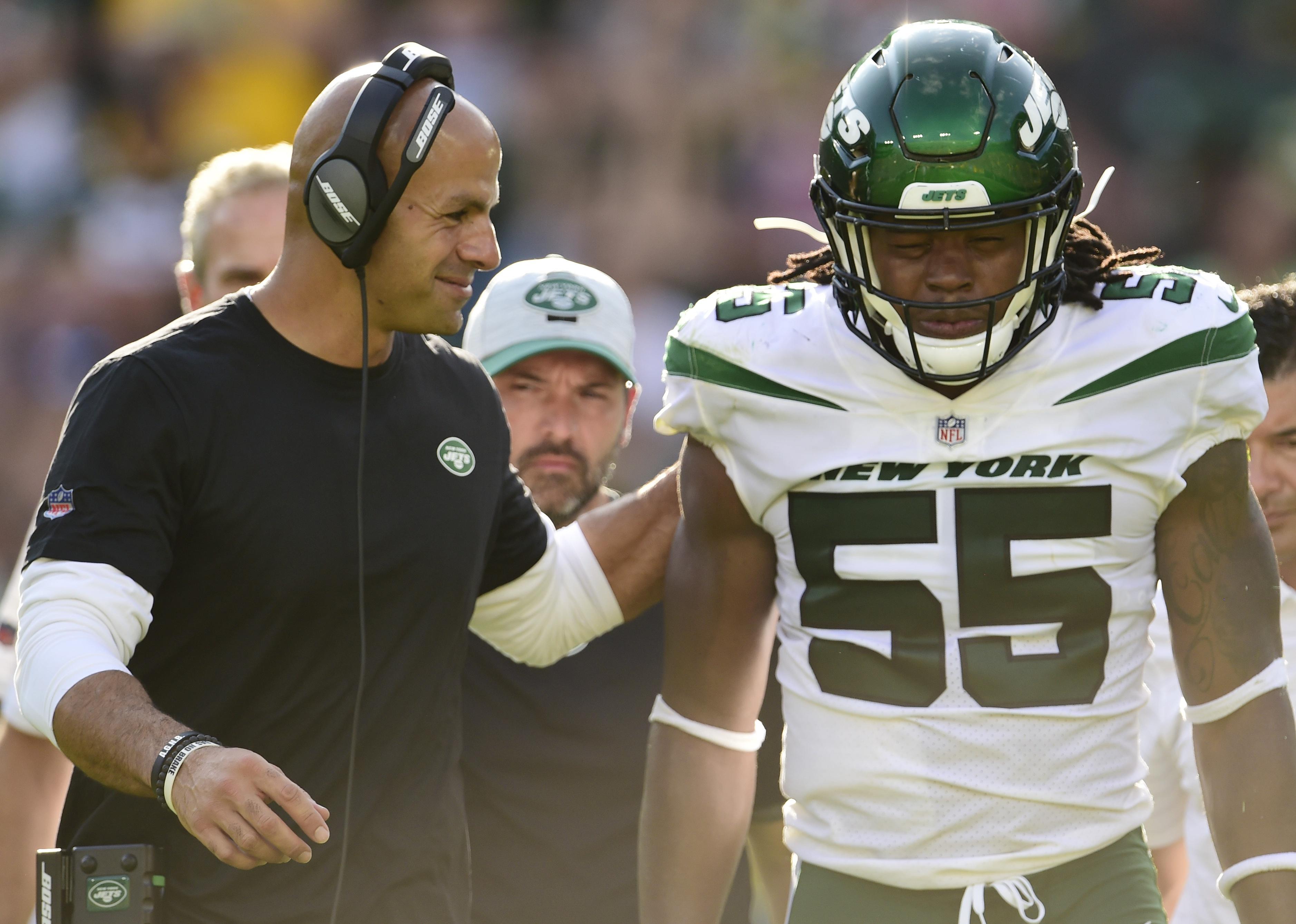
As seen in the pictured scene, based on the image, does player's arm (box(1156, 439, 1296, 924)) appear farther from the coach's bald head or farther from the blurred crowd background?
the blurred crowd background

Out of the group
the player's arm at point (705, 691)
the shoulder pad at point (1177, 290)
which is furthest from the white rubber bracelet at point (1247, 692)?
the player's arm at point (705, 691)

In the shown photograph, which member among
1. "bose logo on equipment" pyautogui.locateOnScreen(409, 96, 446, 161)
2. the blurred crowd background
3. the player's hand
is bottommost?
the player's hand

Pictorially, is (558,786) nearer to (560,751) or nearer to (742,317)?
(560,751)

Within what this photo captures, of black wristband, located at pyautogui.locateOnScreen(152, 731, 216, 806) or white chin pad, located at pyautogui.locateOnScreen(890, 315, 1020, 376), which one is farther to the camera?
white chin pad, located at pyautogui.locateOnScreen(890, 315, 1020, 376)

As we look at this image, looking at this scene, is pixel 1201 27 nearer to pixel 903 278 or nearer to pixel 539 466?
pixel 539 466

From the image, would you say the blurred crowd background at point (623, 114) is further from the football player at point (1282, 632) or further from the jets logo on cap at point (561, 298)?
the football player at point (1282, 632)

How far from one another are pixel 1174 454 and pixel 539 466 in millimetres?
1696

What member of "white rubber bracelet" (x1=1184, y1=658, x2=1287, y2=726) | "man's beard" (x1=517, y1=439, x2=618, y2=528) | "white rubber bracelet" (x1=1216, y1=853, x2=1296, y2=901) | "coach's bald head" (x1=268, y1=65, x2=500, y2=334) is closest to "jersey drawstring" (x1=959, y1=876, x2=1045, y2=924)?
"white rubber bracelet" (x1=1216, y1=853, x2=1296, y2=901)

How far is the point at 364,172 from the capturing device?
8.71 feet

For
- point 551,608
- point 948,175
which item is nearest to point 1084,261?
point 948,175

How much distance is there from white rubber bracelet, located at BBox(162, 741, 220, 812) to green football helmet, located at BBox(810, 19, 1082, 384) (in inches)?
43.9

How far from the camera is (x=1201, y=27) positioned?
28.2 ft

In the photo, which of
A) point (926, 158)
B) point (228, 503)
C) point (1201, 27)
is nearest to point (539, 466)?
point (228, 503)

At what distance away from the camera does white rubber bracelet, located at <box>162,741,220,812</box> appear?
2195mm
